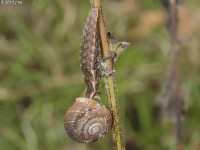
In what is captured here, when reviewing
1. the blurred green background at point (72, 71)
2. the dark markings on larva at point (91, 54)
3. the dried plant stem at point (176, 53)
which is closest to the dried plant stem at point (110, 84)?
the dark markings on larva at point (91, 54)

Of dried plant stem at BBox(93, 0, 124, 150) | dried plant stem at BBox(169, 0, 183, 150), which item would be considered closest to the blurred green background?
dried plant stem at BBox(169, 0, 183, 150)

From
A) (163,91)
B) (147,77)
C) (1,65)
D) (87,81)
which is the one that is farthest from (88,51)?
Result: (1,65)

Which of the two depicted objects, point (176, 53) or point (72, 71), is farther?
point (72, 71)

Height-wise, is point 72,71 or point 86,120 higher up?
point 72,71

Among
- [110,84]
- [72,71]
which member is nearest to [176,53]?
[110,84]

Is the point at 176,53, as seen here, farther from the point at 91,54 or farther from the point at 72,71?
the point at 72,71

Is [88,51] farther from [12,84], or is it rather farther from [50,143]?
[12,84]
